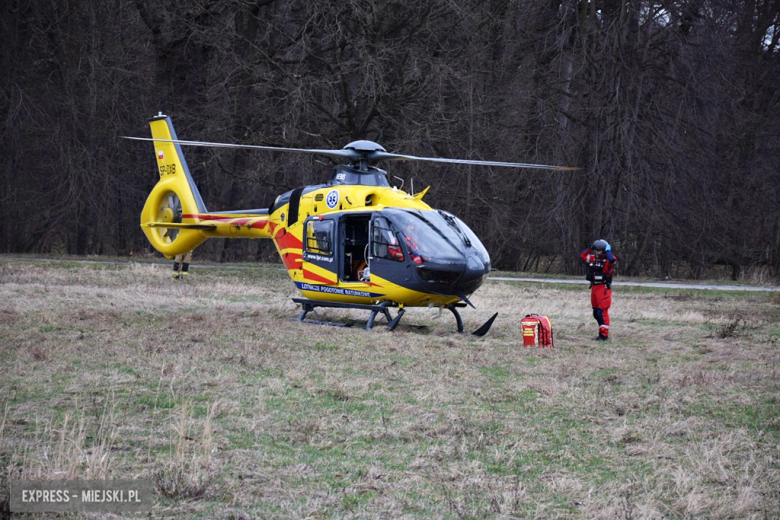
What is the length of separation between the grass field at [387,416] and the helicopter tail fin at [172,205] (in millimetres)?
3872

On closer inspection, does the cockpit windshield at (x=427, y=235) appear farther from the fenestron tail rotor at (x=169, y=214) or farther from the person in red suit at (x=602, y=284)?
the fenestron tail rotor at (x=169, y=214)

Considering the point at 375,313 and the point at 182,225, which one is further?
the point at 182,225

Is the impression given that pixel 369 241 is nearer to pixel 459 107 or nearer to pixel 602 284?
pixel 602 284

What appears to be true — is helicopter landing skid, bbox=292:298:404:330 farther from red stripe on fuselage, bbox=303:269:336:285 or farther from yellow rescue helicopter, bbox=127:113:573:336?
red stripe on fuselage, bbox=303:269:336:285

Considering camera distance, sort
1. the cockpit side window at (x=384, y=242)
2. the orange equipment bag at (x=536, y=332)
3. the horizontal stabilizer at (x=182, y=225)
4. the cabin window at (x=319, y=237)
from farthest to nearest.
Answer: the horizontal stabilizer at (x=182, y=225), the cabin window at (x=319, y=237), the cockpit side window at (x=384, y=242), the orange equipment bag at (x=536, y=332)

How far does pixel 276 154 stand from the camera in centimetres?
3045

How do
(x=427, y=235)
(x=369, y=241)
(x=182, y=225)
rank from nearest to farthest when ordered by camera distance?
(x=427, y=235) → (x=369, y=241) → (x=182, y=225)

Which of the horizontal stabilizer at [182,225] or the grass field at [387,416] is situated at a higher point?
the horizontal stabilizer at [182,225]

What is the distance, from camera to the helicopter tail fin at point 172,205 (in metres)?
18.1

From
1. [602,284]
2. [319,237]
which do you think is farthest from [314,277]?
[602,284]

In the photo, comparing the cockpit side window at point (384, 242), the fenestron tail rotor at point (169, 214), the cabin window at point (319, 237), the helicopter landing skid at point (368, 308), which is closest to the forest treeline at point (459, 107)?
the fenestron tail rotor at point (169, 214)

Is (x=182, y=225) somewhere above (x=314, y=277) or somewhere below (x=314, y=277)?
above

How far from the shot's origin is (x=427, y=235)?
43.0 ft

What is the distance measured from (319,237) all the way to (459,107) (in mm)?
17065
